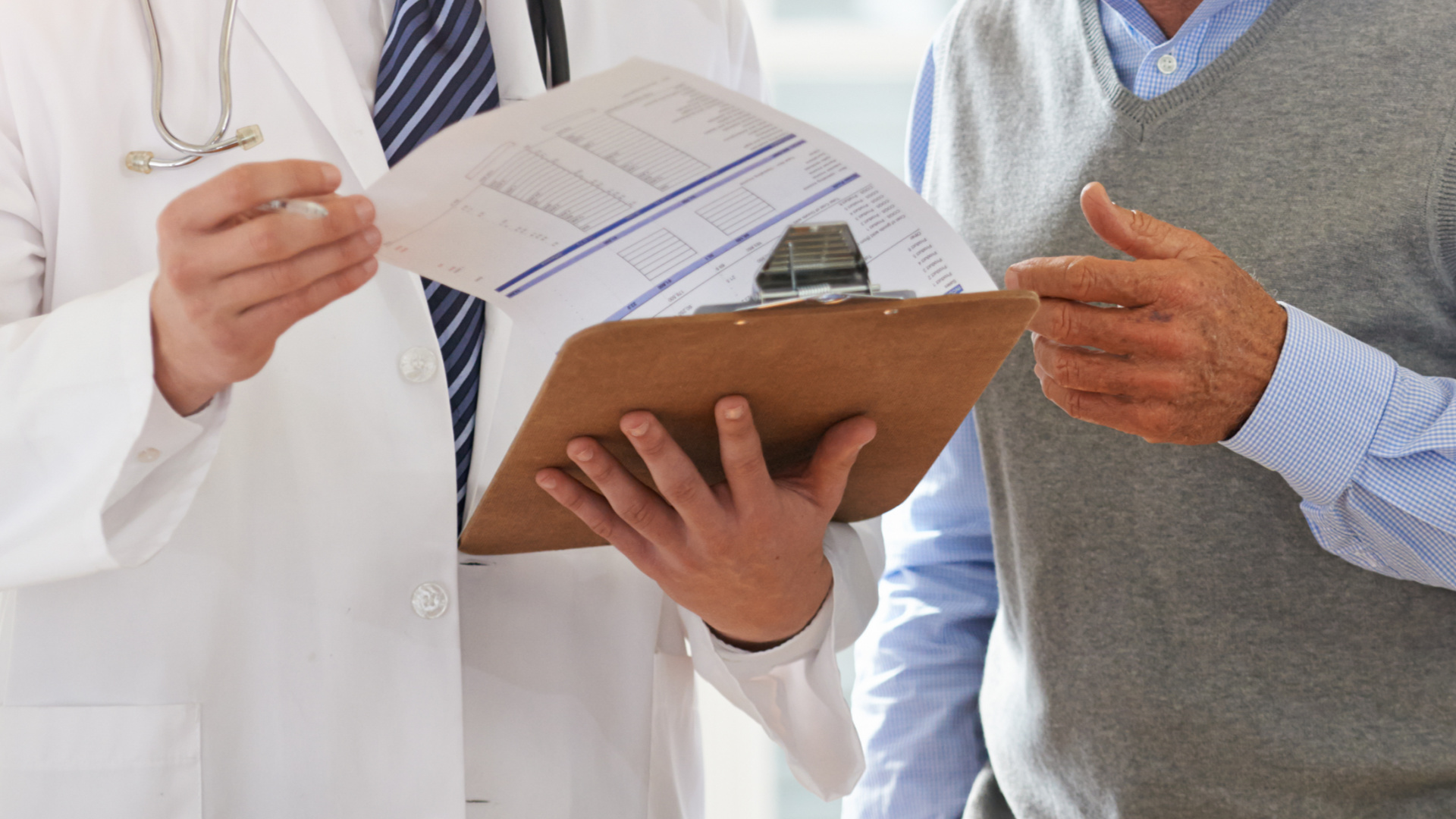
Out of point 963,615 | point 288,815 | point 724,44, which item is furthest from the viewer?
point 963,615

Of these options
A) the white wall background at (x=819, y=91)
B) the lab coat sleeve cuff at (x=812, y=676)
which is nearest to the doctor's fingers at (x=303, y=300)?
the lab coat sleeve cuff at (x=812, y=676)

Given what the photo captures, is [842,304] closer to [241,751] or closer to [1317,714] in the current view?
[241,751]

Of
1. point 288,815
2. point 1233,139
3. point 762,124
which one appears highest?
point 762,124

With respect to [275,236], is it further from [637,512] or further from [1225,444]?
[1225,444]

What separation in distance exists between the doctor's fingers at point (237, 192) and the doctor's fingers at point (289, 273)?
0.12 feet

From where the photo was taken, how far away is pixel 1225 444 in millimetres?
1022

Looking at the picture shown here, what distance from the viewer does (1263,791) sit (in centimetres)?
113

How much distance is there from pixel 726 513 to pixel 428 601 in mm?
278

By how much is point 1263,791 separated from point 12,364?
3.93 ft

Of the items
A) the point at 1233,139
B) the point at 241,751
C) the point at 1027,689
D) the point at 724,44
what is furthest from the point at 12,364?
the point at 1233,139

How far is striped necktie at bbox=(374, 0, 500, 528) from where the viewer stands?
3.29ft

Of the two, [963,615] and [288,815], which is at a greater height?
[288,815]

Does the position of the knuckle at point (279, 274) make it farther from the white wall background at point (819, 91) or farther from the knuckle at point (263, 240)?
the white wall background at point (819, 91)

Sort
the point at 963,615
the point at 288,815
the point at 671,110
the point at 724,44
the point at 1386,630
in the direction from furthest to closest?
1. the point at 963,615
2. the point at 724,44
3. the point at 1386,630
4. the point at 288,815
5. the point at 671,110
